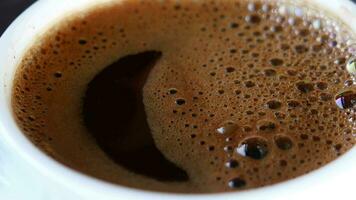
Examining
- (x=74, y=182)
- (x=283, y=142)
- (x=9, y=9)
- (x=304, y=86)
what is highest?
(x=304, y=86)

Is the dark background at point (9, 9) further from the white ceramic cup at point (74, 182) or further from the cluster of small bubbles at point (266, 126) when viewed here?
the cluster of small bubbles at point (266, 126)

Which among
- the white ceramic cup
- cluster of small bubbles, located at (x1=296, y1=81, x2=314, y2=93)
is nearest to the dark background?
the white ceramic cup

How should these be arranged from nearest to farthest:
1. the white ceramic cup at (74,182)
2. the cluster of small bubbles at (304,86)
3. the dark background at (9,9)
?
1. the white ceramic cup at (74,182)
2. the cluster of small bubbles at (304,86)
3. the dark background at (9,9)

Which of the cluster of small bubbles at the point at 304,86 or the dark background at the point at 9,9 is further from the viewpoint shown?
the dark background at the point at 9,9

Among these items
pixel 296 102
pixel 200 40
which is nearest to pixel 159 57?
pixel 200 40

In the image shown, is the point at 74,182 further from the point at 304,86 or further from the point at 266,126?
the point at 304,86

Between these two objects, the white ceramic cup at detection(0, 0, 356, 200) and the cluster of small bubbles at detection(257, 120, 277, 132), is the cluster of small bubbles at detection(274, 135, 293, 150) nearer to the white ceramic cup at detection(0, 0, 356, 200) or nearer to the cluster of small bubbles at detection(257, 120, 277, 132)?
the cluster of small bubbles at detection(257, 120, 277, 132)

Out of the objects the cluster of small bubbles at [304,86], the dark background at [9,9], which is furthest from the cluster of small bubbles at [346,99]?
the dark background at [9,9]

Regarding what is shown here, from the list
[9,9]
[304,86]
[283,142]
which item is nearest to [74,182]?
[283,142]
